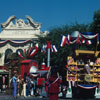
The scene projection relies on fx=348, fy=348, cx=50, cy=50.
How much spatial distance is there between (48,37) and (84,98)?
28.1 meters

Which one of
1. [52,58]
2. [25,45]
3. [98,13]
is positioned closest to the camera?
[98,13]

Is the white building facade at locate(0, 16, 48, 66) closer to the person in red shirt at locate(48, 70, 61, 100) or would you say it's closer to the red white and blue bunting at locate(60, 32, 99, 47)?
the red white and blue bunting at locate(60, 32, 99, 47)

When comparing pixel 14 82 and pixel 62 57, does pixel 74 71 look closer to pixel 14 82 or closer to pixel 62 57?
pixel 14 82

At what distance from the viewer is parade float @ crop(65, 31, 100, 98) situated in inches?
769

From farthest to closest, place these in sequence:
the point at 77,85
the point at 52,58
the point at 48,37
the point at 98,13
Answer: the point at 48,37, the point at 52,58, the point at 98,13, the point at 77,85

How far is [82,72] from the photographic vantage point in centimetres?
2000

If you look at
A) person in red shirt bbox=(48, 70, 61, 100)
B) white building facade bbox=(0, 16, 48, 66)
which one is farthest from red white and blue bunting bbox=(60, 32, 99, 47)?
white building facade bbox=(0, 16, 48, 66)

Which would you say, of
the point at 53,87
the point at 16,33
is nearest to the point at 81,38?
the point at 53,87

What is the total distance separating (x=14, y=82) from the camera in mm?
20469

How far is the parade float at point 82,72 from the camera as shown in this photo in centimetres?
1953

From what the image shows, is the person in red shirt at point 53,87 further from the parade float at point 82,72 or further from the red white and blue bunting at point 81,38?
the red white and blue bunting at point 81,38

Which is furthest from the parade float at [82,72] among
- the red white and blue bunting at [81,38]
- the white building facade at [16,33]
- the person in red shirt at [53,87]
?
the white building facade at [16,33]

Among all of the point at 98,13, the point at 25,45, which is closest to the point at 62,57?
the point at 98,13

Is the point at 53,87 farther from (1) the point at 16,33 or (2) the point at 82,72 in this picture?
(1) the point at 16,33
